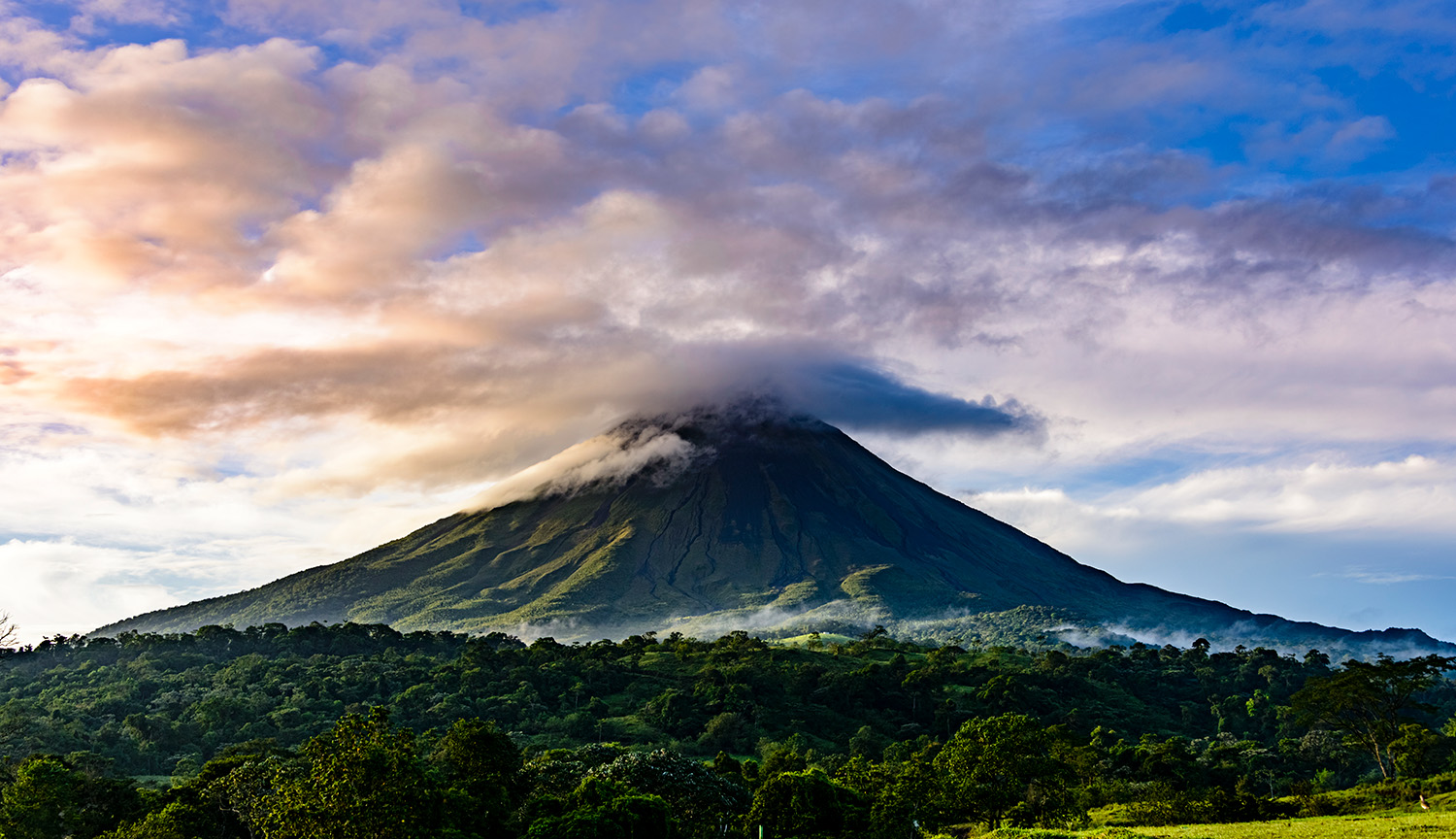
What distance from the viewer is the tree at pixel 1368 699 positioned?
6862cm

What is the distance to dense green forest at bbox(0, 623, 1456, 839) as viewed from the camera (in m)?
35.3

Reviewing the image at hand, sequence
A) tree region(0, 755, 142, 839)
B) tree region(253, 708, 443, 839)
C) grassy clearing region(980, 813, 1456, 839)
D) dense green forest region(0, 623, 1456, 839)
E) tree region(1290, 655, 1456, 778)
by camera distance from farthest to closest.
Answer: tree region(1290, 655, 1456, 778) < tree region(0, 755, 142, 839) < dense green forest region(0, 623, 1456, 839) < grassy clearing region(980, 813, 1456, 839) < tree region(253, 708, 443, 839)

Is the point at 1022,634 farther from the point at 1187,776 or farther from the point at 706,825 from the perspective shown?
the point at 706,825

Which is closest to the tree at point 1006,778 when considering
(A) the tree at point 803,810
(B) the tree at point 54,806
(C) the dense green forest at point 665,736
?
(C) the dense green forest at point 665,736

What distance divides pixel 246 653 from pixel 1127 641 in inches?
6483

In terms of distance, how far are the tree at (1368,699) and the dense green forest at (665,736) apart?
0.90 feet

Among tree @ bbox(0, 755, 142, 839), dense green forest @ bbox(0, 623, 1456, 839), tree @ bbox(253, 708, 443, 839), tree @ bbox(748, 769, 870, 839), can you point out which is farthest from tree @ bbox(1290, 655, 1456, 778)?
tree @ bbox(0, 755, 142, 839)

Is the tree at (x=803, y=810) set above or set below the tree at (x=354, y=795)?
below

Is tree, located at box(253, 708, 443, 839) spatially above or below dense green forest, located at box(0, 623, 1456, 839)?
above

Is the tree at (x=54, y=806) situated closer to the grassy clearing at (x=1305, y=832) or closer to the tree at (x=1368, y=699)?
the grassy clearing at (x=1305, y=832)

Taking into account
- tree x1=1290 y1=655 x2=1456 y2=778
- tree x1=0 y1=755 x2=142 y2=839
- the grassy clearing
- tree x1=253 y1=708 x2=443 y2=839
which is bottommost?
tree x1=1290 y1=655 x2=1456 y2=778

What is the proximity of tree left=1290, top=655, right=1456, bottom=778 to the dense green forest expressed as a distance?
0.27m

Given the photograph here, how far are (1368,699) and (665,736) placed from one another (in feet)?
175

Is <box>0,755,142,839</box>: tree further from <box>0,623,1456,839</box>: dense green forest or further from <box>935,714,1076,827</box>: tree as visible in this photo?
<box>935,714,1076,827</box>: tree
